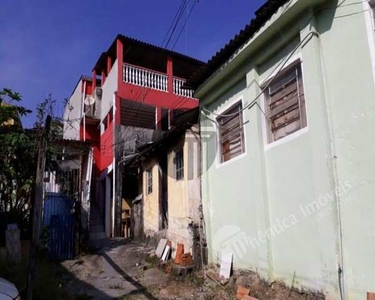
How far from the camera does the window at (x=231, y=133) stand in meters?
7.50

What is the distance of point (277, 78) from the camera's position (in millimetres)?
6348

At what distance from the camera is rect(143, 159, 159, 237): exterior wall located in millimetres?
11750

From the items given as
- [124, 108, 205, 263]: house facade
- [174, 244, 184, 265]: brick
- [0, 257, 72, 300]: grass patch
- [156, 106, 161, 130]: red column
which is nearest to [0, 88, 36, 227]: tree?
[0, 257, 72, 300]: grass patch

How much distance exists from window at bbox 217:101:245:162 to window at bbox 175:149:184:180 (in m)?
1.99

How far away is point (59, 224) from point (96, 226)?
5114mm

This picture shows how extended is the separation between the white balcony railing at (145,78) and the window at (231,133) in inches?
335

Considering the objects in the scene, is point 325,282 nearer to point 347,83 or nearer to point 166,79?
point 347,83

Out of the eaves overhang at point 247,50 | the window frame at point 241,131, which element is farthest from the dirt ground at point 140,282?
the eaves overhang at point 247,50

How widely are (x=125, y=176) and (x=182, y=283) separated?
861cm

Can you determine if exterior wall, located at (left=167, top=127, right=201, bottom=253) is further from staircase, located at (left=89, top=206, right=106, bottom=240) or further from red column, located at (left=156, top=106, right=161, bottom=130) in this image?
red column, located at (left=156, top=106, right=161, bottom=130)

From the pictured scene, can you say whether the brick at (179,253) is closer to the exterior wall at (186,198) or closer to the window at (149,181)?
the exterior wall at (186,198)

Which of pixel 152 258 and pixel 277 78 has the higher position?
pixel 277 78

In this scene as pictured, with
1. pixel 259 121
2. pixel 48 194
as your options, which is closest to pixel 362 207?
pixel 259 121

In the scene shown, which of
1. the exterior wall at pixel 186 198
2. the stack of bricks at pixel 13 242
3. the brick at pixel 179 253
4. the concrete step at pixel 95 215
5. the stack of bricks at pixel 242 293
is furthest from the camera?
the concrete step at pixel 95 215
